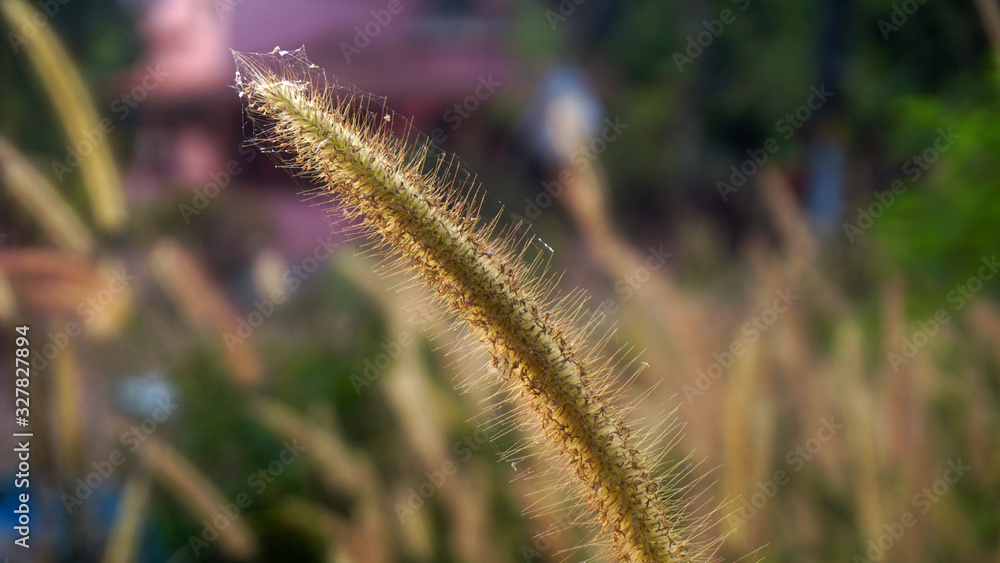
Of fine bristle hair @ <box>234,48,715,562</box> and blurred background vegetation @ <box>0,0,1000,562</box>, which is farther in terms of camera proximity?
blurred background vegetation @ <box>0,0,1000,562</box>

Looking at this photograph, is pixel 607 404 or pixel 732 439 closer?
pixel 607 404

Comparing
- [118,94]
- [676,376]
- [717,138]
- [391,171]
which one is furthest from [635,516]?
[717,138]

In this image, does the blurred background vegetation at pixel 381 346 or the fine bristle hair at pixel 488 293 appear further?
the blurred background vegetation at pixel 381 346

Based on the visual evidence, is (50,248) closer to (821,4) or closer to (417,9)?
(417,9)

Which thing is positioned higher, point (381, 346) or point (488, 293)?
point (488, 293)

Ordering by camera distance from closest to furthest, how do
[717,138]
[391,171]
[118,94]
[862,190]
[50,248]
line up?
[391,171] < [50,248] < [118,94] < [862,190] < [717,138]

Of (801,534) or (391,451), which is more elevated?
(391,451)

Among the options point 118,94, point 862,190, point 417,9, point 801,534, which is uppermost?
point 417,9

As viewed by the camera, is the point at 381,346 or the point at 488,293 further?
the point at 381,346
